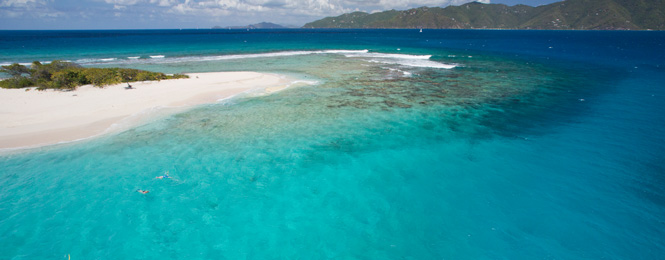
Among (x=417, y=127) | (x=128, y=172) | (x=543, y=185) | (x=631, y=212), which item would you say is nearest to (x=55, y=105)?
(x=128, y=172)

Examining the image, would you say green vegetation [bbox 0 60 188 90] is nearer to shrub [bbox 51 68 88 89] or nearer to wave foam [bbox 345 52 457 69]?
shrub [bbox 51 68 88 89]

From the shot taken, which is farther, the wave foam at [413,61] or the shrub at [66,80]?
the wave foam at [413,61]

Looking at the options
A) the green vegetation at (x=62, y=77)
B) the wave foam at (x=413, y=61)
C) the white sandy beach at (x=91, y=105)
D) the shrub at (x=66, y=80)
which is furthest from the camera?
the wave foam at (x=413, y=61)

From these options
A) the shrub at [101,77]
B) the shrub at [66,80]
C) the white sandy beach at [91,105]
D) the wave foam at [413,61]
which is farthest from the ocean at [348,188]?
the wave foam at [413,61]

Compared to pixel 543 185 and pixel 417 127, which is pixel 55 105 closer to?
pixel 417 127

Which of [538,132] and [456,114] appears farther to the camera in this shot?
[456,114]

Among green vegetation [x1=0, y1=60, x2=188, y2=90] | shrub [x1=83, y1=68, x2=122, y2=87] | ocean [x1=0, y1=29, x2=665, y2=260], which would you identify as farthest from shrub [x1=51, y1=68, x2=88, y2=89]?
ocean [x1=0, y1=29, x2=665, y2=260]

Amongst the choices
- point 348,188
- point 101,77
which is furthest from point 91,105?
point 348,188

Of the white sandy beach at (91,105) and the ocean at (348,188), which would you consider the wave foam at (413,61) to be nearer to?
the white sandy beach at (91,105)
